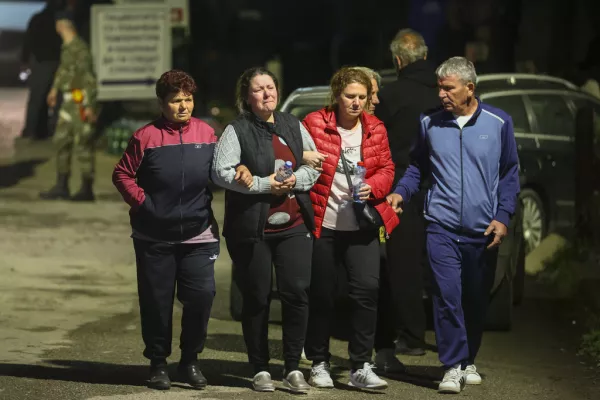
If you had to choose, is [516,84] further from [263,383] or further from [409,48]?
[263,383]

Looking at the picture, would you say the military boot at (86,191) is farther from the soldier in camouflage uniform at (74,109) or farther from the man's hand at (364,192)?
the man's hand at (364,192)

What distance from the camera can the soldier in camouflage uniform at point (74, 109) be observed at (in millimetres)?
17609

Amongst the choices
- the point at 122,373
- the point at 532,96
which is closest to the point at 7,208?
the point at 532,96

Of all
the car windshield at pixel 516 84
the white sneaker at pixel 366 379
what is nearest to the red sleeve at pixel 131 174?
the white sneaker at pixel 366 379

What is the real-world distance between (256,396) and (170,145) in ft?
4.76

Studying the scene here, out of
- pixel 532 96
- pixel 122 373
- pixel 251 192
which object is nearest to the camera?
pixel 251 192

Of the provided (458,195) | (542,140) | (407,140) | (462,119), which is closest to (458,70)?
(462,119)

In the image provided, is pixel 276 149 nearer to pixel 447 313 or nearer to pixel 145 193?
pixel 145 193

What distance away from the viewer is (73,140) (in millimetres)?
18172

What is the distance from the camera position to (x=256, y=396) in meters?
8.66

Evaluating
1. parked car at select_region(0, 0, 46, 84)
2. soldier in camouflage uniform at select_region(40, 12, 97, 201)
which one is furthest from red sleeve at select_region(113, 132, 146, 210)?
parked car at select_region(0, 0, 46, 84)

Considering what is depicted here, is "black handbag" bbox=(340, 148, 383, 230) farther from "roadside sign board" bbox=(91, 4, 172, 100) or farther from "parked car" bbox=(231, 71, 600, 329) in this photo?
"roadside sign board" bbox=(91, 4, 172, 100)

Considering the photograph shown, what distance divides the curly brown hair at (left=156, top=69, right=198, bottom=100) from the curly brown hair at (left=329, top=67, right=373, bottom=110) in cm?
79

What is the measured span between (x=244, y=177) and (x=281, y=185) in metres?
0.21
